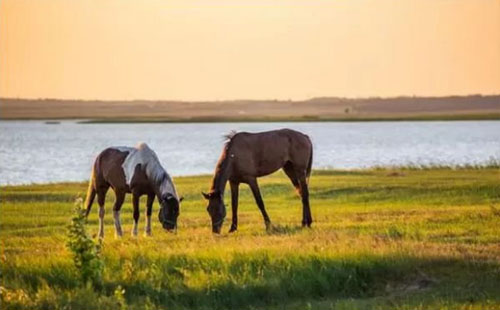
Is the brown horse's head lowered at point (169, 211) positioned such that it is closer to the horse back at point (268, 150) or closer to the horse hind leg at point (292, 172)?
the horse back at point (268, 150)

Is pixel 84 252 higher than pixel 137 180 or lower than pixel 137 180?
lower

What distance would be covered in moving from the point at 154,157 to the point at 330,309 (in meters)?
7.55

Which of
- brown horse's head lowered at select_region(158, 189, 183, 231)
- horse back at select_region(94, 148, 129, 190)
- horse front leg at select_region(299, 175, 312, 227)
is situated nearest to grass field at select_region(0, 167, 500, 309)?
brown horse's head lowered at select_region(158, 189, 183, 231)

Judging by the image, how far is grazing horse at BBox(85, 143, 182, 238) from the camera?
2112 cm

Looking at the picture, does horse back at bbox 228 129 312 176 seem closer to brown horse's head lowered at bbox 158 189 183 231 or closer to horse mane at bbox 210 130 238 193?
horse mane at bbox 210 130 238 193

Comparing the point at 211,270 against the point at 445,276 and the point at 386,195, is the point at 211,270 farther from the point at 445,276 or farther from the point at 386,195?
the point at 386,195

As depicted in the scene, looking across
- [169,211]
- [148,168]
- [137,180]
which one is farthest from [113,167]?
[169,211]

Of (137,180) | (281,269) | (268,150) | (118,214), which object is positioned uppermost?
(268,150)

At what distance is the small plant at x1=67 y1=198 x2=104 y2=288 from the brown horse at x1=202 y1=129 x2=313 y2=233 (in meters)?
5.52

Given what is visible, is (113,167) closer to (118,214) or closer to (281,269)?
(118,214)

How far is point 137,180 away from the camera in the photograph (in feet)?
70.9

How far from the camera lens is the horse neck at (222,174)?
21.8m

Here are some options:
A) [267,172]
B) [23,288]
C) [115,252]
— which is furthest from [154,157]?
[23,288]

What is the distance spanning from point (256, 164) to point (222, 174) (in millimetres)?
942
